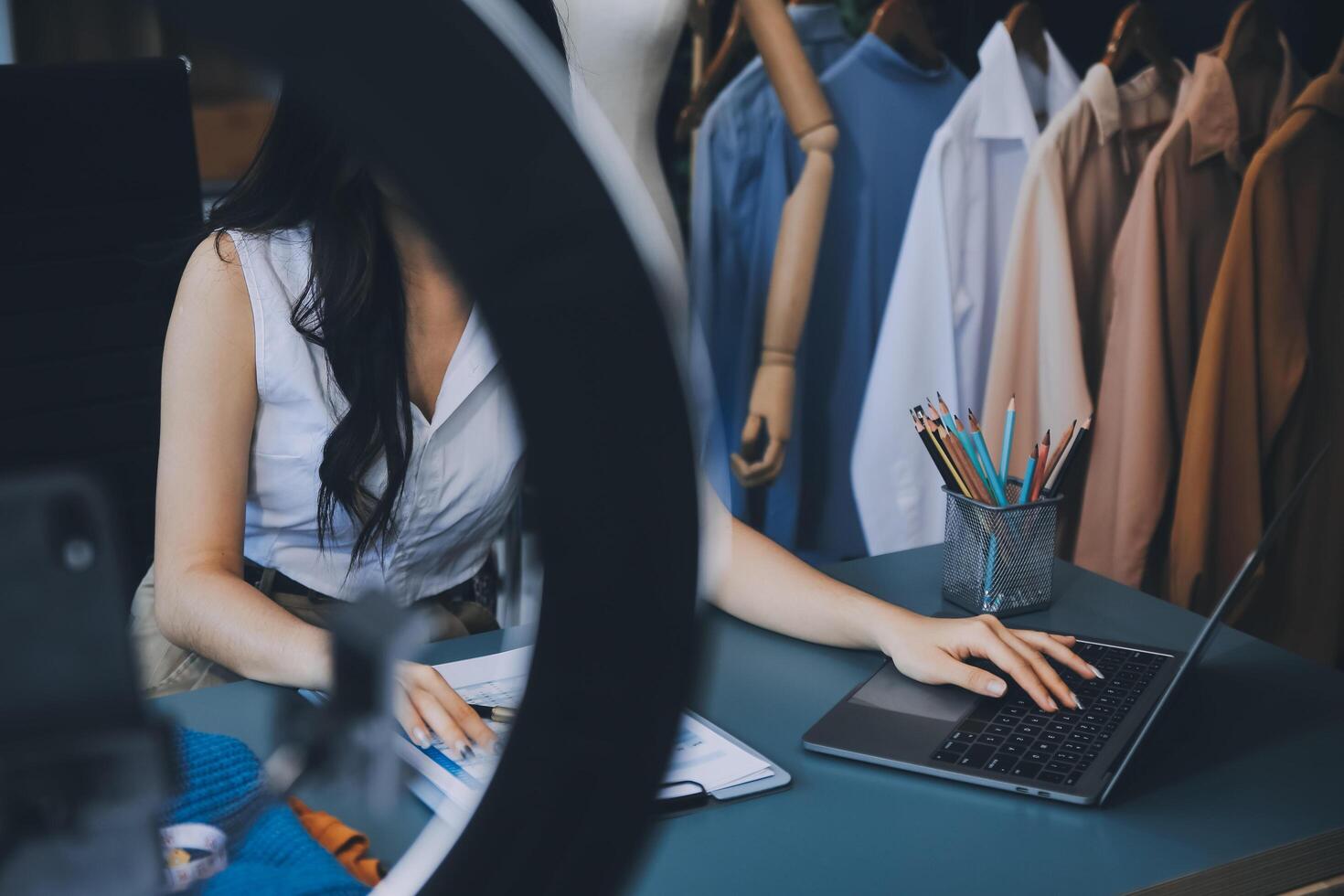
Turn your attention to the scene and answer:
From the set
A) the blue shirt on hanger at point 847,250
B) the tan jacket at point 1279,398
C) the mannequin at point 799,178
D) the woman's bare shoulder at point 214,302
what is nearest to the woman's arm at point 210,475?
the woman's bare shoulder at point 214,302

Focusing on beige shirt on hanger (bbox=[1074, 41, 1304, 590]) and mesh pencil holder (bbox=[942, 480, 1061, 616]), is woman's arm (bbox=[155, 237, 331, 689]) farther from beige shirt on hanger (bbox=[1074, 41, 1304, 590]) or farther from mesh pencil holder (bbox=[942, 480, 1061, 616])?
beige shirt on hanger (bbox=[1074, 41, 1304, 590])

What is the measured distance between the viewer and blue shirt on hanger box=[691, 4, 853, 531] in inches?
73.2

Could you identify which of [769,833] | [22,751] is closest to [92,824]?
[22,751]

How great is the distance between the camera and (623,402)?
193mm

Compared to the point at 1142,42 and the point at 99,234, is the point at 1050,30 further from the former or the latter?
the point at 99,234

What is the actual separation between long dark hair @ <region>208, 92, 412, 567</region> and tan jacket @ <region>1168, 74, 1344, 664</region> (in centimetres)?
117

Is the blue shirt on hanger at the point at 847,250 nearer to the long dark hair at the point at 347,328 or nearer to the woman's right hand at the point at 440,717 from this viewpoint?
the long dark hair at the point at 347,328

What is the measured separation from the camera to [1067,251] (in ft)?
5.55

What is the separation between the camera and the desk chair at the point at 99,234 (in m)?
1.12

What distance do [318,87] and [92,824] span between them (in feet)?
0.37

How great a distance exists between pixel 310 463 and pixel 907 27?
3.93 ft

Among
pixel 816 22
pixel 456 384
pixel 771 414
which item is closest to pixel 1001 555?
pixel 456 384

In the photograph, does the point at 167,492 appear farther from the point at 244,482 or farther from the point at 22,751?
the point at 22,751

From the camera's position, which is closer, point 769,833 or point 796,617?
point 769,833
